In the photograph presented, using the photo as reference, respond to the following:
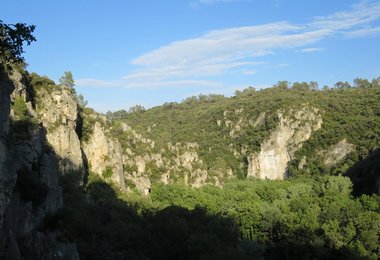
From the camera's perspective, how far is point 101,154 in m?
81.5

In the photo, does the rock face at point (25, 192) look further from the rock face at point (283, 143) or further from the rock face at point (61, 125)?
the rock face at point (283, 143)

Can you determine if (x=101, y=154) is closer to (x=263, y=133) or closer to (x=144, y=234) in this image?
(x=144, y=234)

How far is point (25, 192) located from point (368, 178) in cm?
7512

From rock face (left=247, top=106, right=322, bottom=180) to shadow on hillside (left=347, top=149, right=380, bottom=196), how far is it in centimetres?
5574

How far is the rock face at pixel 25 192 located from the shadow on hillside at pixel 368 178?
65.6 metres

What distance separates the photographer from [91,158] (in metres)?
79.6

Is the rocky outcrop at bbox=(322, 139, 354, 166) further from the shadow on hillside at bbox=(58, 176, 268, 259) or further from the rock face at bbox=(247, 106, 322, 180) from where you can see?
the shadow on hillside at bbox=(58, 176, 268, 259)

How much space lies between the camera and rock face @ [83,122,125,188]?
7969 cm

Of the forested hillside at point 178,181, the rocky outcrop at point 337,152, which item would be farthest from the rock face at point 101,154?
the rocky outcrop at point 337,152

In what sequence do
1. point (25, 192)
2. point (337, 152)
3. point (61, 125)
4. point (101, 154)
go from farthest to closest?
point (337, 152), point (101, 154), point (61, 125), point (25, 192)

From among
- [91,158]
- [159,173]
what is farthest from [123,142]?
[91,158]

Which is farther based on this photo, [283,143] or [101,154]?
[283,143]

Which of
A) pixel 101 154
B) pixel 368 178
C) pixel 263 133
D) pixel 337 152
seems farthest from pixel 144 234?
pixel 263 133

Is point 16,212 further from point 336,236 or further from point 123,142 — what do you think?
point 123,142
